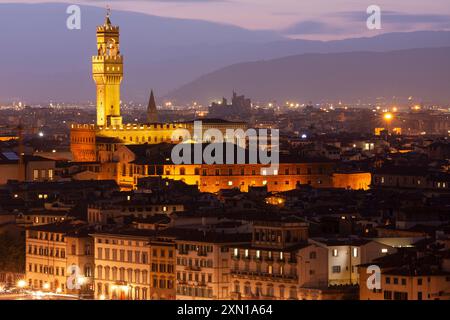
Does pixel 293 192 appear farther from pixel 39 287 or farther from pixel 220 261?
pixel 220 261

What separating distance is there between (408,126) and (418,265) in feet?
493

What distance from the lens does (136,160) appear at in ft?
253

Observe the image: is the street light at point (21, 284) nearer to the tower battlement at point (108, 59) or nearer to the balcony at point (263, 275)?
the balcony at point (263, 275)

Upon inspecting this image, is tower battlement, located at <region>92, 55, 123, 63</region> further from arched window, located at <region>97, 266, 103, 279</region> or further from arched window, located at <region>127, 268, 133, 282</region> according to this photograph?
arched window, located at <region>127, 268, 133, 282</region>

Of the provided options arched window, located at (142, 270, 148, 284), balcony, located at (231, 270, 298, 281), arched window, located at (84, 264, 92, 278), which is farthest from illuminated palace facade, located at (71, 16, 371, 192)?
balcony, located at (231, 270, 298, 281)

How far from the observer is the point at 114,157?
80.6m

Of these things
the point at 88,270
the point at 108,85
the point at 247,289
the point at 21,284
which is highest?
the point at 108,85

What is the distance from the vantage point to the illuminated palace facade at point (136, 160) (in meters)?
75.5

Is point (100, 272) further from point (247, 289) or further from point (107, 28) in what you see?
point (107, 28)

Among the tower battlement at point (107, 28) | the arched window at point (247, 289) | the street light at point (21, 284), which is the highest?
the tower battlement at point (107, 28)

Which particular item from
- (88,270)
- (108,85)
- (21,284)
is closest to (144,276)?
(88,270)

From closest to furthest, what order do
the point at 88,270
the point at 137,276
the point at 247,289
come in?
the point at 247,289
the point at 137,276
the point at 88,270

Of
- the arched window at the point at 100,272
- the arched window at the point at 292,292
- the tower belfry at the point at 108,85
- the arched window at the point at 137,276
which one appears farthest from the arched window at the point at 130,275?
the tower belfry at the point at 108,85
